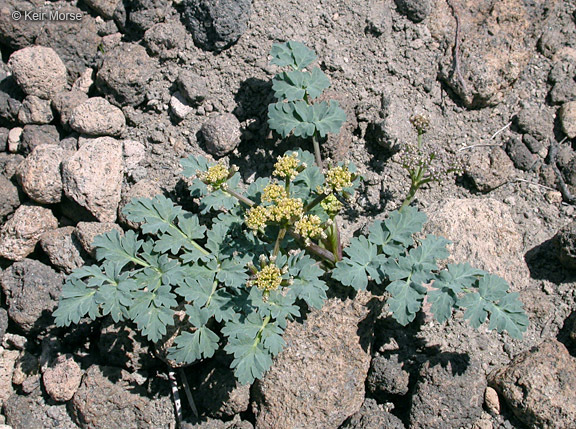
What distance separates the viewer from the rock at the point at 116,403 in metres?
5.10

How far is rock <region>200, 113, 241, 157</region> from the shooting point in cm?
560

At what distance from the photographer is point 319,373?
4977mm

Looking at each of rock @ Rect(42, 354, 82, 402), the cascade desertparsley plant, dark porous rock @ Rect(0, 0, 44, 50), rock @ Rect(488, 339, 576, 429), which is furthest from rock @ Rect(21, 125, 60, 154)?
rock @ Rect(488, 339, 576, 429)

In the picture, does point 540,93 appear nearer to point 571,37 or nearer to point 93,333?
point 571,37

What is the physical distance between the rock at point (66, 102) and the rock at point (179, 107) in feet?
3.17

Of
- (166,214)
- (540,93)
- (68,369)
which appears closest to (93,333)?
(68,369)

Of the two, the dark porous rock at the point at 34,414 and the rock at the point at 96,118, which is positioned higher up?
the rock at the point at 96,118

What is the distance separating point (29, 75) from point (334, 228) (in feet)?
12.1

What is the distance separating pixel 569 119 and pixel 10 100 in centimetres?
604

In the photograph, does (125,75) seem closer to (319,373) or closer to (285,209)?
(285,209)

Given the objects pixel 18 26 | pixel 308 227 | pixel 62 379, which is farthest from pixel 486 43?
pixel 62 379

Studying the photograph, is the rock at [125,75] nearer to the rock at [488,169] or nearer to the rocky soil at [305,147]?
the rocky soil at [305,147]

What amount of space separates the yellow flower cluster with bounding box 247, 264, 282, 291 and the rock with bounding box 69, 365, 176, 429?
1820mm

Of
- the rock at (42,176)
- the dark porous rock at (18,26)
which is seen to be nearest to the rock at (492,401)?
the rock at (42,176)
